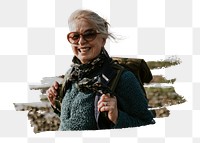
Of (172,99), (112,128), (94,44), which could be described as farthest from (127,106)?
(172,99)

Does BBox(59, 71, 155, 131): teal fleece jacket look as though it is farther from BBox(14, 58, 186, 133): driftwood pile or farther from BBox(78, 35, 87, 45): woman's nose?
BBox(14, 58, 186, 133): driftwood pile

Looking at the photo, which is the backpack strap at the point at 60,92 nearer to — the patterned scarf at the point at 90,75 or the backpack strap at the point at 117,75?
the patterned scarf at the point at 90,75

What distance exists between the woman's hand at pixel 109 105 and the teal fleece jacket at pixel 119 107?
33 mm

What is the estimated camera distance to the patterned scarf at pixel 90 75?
2342mm

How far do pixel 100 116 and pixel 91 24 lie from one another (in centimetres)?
38

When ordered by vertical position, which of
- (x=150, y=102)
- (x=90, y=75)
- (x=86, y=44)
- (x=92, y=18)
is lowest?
(x=150, y=102)

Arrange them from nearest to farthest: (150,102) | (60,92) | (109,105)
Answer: (109,105) → (60,92) → (150,102)

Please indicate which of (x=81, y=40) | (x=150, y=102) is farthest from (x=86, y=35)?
(x=150, y=102)

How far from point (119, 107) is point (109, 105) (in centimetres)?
8

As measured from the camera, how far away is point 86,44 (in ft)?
7.93

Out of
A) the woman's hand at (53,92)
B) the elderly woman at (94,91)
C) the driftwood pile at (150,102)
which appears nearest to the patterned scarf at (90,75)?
the elderly woman at (94,91)

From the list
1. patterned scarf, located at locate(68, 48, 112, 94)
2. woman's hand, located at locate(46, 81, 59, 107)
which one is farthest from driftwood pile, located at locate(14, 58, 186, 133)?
patterned scarf, located at locate(68, 48, 112, 94)

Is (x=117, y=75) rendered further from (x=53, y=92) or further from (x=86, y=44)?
(x=53, y=92)

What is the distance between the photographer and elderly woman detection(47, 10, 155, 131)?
7.73ft
